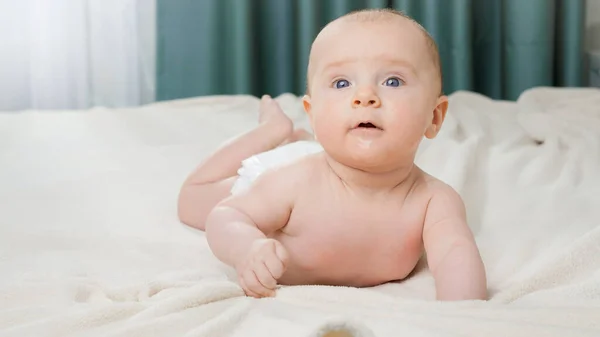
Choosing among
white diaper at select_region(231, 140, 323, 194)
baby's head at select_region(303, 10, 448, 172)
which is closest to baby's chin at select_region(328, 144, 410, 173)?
baby's head at select_region(303, 10, 448, 172)

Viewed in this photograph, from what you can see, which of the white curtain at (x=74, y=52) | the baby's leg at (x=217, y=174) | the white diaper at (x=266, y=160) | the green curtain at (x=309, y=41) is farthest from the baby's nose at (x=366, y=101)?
the white curtain at (x=74, y=52)

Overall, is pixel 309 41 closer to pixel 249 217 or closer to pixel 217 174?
pixel 217 174

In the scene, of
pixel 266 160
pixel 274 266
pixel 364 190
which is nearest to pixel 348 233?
pixel 364 190

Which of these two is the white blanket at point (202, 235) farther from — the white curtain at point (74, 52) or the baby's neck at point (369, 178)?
the white curtain at point (74, 52)

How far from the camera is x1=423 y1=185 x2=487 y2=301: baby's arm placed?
0.95m

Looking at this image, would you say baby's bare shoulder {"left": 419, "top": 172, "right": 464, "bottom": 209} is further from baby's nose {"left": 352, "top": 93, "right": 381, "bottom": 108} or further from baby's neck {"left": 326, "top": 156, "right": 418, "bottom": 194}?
baby's nose {"left": 352, "top": 93, "right": 381, "bottom": 108}

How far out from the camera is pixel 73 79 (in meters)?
2.76

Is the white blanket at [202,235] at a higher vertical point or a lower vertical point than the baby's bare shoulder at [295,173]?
lower

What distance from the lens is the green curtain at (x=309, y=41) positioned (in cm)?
274

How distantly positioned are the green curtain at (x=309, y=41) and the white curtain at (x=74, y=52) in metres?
0.11

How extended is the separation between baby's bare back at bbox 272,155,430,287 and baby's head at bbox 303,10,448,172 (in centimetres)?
5

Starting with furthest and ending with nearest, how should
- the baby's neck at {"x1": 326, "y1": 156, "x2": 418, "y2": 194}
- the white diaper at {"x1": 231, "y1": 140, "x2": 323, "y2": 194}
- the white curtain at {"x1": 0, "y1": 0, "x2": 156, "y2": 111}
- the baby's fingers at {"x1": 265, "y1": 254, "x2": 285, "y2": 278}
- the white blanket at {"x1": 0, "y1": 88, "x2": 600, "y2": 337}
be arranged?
the white curtain at {"x1": 0, "y1": 0, "x2": 156, "y2": 111} < the white diaper at {"x1": 231, "y1": 140, "x2": 323, "y2": 194} < the baby's neck at {"x1": 326, "y1": 156, "x2": 418, "y2": 194} < the baby's fingers at {"x1": 265, "y1": 254, "x2": 285, "y2": 278} < the white blanket at {"x1": 0, "y1": 88, "x2": 600, "y2": 337}

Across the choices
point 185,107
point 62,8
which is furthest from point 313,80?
point 62,8

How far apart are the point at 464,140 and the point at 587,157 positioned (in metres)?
0.27
